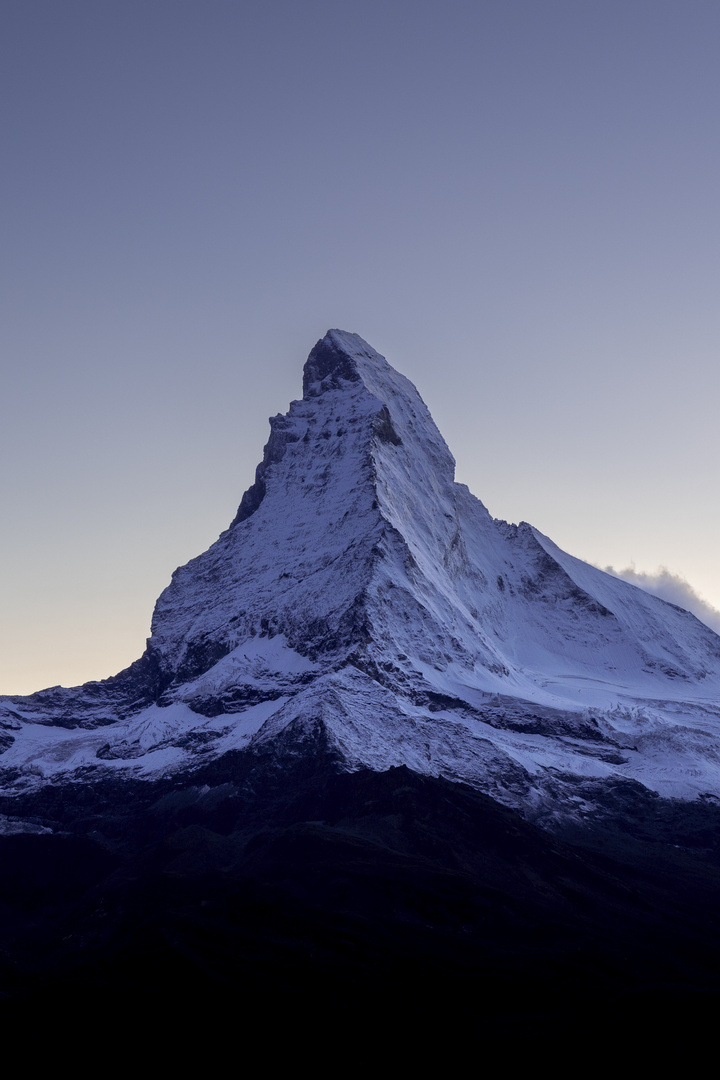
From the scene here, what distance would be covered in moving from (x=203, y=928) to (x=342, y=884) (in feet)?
78.9

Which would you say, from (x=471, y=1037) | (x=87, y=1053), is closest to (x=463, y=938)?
(x=471, y=1037)

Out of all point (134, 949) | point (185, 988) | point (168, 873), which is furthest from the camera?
point (168, 873)

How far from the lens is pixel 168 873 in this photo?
194m

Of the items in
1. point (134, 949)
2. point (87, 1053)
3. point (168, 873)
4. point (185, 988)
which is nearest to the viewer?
point (87, 1053)

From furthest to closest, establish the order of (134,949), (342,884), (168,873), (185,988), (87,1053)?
(168,873) → (342,884) → (134,949) → (185,988) → (87,1053)

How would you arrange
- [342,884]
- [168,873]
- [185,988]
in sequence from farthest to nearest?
[168,873]
[342,884]
[185,988]

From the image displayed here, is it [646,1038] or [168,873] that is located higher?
[168,873]

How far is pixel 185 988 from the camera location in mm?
147625

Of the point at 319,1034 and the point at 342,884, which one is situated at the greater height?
the point at 342,884

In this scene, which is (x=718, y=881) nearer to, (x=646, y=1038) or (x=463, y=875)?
(x=463, y=875)

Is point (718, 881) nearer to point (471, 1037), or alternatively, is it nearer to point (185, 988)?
point (471, 1037)

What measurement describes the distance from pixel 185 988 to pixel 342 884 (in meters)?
38.5

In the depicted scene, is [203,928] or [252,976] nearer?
[252,976]

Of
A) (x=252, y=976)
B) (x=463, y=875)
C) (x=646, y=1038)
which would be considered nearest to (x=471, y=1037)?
(x=646, y=1038)
